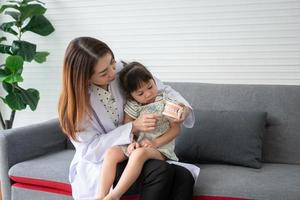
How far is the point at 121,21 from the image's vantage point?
2.87 meters

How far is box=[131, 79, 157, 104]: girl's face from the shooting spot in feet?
6.23

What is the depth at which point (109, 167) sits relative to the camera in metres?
1.79

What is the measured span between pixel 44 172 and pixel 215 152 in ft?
3.15

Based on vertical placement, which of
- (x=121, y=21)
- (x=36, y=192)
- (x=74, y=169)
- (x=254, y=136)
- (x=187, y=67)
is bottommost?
(x=36, y=192)

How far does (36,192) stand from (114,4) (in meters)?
1.45

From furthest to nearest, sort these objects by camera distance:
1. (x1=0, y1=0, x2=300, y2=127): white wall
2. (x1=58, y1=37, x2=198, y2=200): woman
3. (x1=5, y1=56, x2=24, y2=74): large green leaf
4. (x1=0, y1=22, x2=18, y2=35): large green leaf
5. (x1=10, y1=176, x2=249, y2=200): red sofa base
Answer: (x1=0, y1=22, x2=18, y2=35): large green leaf
(x1=5, y1=56, x2=24, y2=74): large green leaf
(x1=0, y1=0, x2=300, y2=127): white wall
(x1=10, y1=176, x2=249, y2=200): red sofa base
(x1=58, y1=37, x2=198, y2=200): woman

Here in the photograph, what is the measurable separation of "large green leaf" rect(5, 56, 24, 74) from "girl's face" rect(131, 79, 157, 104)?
4.04 feet

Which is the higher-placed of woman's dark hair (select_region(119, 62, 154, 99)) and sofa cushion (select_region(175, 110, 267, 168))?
woman's dark hair (select_region(119, 62, 154, 99))

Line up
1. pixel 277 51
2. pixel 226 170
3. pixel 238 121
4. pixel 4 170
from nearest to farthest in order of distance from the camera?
pixel 226 170 → pixel 238 121 → pixel 4 170 → pixel 277 51

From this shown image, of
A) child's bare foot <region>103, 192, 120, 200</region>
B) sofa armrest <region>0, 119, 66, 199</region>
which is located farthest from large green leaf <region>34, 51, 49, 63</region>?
child's bare foot <region>103, 192, 120, 200</region>

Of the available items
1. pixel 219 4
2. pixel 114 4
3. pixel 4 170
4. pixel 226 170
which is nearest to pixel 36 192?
pixel 4 170

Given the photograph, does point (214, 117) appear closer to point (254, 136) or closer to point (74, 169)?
point (254, 136)

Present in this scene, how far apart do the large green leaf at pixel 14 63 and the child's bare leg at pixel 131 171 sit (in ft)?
4.73

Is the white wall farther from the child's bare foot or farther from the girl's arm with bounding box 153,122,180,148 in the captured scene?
the child's bare foot
